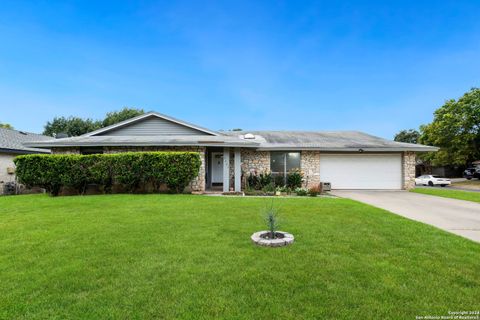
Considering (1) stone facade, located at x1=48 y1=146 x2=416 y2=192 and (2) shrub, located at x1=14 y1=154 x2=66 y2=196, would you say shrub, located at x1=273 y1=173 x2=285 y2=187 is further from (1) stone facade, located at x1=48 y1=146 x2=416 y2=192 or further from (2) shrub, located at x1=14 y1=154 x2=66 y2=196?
(2) shrub, located at x1=14 y1=154 x2=66 y2=196

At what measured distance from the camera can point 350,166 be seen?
14422 millimetres

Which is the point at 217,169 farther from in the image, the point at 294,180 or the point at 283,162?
the point at 294,180

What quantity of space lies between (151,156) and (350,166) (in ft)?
37.6

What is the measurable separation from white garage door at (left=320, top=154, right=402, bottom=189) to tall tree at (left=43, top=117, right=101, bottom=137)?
29656 millimetres

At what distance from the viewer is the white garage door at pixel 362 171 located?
47.1 feet

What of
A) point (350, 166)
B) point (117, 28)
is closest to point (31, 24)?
point (117, 28)

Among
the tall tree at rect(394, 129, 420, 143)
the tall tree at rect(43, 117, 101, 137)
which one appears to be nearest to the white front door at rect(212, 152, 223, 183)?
the tall tree at rect(43, 117, 101, 137)

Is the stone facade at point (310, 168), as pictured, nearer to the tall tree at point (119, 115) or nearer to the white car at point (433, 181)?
the white car at point (433, 181)

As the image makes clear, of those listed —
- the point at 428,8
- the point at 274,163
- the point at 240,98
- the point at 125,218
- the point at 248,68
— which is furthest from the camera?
the point at 240,98

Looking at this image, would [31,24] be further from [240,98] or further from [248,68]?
[240,98]

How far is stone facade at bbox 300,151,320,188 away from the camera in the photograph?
14047mm

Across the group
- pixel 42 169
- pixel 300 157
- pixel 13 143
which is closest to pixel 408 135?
pixel 300 157

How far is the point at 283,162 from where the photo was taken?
14.2 m

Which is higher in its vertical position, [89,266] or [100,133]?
[100,133]
